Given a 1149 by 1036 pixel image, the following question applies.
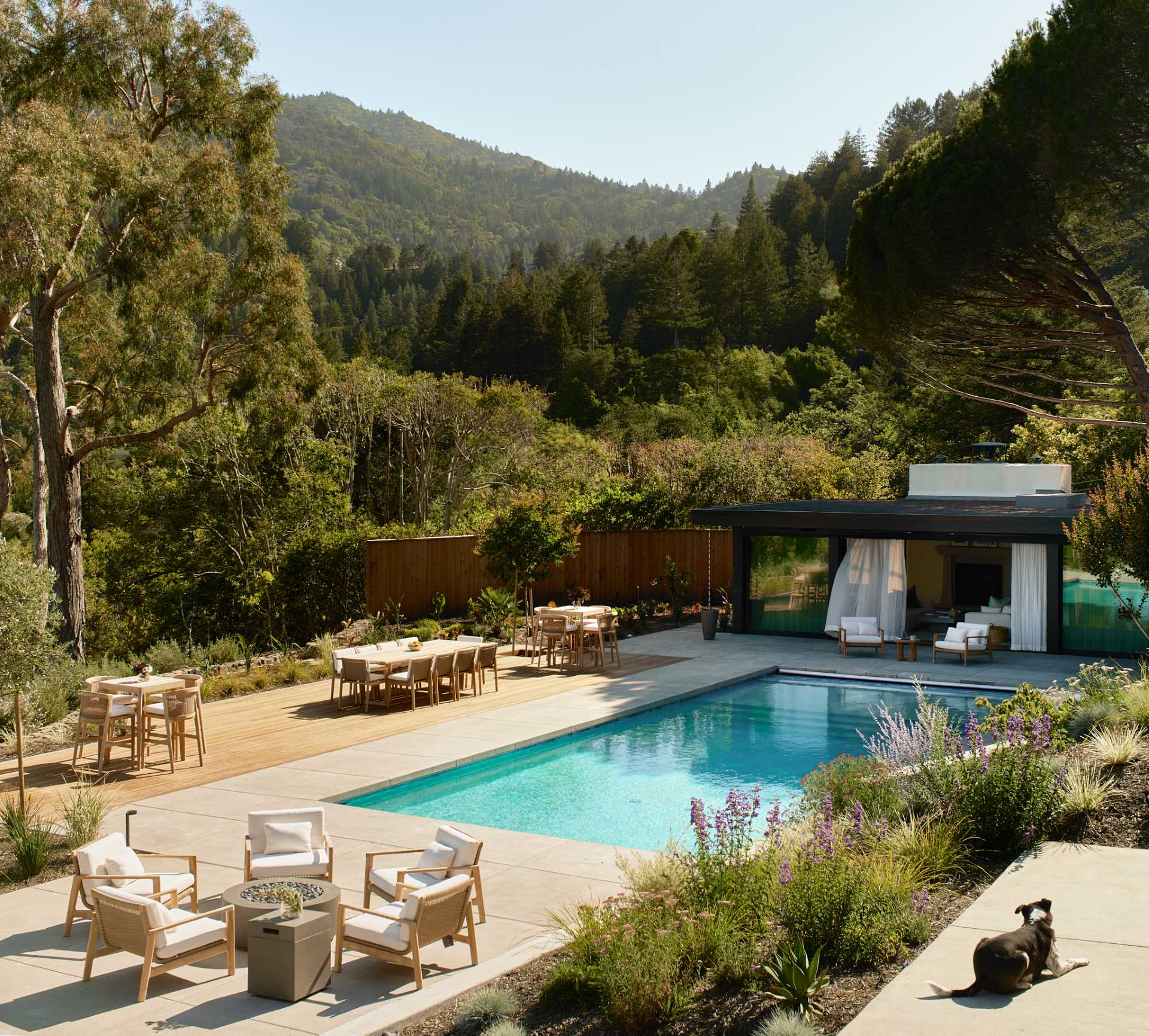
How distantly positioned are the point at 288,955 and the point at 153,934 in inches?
28.4

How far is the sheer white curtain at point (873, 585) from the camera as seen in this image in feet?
61.2

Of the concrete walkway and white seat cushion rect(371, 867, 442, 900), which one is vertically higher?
the concrete walkway

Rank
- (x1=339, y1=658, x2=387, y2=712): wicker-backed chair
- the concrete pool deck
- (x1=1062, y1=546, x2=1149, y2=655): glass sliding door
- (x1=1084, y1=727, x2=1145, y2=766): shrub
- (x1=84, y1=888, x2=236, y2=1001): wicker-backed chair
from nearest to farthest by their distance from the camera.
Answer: the concrete pool deck < (x1=84, y1=888, x2=236, y2=1001): wicker-backed chair < (x1=1084, y1=727, x2=1145, y2=766): shrub < (x1=339, y1=658, x2=387, y2=712): wicker-backed chair < (x1=1062, y1=546, x2=1149, y2=655): glass sliding door

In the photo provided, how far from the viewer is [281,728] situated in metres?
12.3

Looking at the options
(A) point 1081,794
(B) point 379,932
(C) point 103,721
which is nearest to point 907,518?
(A) point 1081,794

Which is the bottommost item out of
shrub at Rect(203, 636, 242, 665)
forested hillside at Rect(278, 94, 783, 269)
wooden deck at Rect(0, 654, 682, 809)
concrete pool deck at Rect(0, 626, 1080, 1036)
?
concrete pool deck at Rect(0, 626, 1080, 1036)

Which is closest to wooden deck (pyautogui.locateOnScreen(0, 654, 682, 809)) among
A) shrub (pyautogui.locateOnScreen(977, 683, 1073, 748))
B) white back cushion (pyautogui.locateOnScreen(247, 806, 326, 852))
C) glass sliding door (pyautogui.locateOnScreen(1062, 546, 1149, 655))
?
white back cushion (pyautogui.locateOnScreen(247, 806, 326, 852))

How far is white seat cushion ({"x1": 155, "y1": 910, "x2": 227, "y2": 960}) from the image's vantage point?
5578mm

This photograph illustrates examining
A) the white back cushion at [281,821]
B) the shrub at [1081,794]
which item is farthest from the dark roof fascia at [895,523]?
the white back cushion at [281,821]

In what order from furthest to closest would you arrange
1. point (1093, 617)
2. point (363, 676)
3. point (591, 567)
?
point (591, 567)
point (1093, 617)
point (363, 676)

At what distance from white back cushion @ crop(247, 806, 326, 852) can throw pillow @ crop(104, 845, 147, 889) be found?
73cm

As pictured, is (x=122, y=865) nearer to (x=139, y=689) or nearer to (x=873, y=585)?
(x=139, y=689)

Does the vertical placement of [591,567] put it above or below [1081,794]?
above

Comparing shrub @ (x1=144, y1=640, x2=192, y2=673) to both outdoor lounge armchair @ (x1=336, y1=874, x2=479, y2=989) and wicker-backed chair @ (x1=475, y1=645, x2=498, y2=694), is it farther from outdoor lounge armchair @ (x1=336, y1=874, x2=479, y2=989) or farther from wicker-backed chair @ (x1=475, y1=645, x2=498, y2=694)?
outdoor lounge armchair @ (x1=336, y1=874, x2=479, y2=989)
